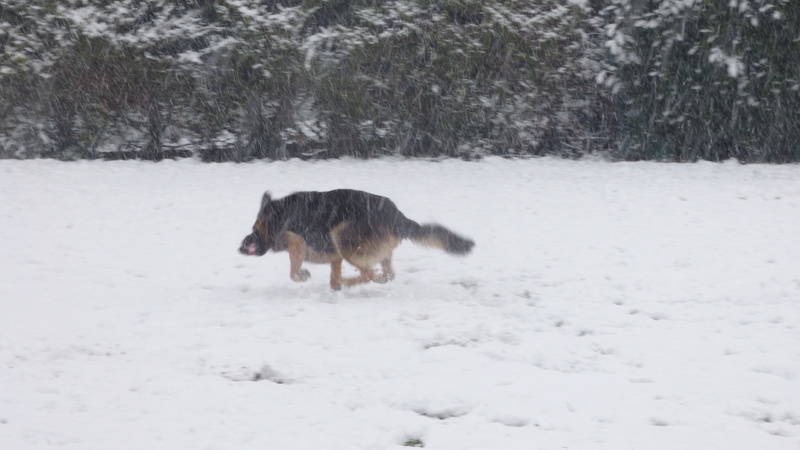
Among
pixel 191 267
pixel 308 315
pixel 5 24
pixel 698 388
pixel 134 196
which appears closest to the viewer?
pixel 698 388

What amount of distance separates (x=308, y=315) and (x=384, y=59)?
19.5 ft

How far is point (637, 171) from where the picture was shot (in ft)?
35.0

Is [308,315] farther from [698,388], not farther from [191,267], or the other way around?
[698,388]

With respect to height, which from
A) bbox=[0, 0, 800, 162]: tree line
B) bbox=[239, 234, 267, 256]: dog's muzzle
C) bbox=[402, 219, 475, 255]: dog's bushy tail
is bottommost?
bbox=[239, 234, 267, 256]: dog's muzzle

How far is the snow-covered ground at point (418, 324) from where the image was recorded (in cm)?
407

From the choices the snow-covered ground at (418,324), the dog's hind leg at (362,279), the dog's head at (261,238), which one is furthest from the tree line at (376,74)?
the dog's hind leg at (362,279)

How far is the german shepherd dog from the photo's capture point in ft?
20.2

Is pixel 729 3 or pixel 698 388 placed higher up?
pixel 729 3

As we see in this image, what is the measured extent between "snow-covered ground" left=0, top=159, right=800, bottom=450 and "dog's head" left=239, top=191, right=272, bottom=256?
0.36 m

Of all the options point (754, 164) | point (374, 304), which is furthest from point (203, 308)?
point (754, 164)

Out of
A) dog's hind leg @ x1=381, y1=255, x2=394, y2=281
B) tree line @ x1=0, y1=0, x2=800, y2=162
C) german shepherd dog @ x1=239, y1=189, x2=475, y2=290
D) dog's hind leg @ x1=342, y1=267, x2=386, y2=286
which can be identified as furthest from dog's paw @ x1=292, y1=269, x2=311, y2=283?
tree line @ x1=0, y1=0, x2=800, y2=162

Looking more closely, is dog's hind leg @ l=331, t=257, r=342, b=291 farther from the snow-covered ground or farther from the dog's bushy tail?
the dog's bushy tail

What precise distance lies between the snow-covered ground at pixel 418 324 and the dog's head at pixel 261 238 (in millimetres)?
355

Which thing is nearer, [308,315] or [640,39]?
[308,315]
